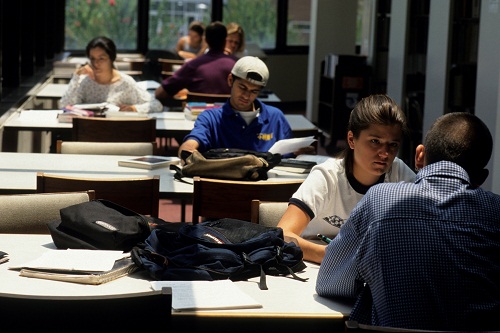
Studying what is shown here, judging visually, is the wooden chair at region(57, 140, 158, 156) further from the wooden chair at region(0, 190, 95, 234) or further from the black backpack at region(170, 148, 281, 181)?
the wooden chair at region(0, 190, 95, 234)

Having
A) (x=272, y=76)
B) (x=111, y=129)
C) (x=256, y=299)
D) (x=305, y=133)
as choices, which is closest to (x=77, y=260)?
(x=256, y=299)

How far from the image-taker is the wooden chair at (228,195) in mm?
3688

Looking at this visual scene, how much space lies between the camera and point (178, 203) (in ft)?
25.4

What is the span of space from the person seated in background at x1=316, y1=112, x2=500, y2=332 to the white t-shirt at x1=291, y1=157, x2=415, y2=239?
2.89 feet

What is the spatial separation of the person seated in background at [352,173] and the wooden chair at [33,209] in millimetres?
752

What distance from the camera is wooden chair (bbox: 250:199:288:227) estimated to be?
10.7 ft

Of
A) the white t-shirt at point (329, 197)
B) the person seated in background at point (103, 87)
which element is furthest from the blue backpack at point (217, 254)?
the person seated in background at point (103, 87)

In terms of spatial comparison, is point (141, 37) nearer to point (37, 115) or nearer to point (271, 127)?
point (37, 115)

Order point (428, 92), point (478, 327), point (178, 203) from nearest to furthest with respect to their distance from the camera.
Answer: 1. point (478, 327)
2. point (178, 203)
3. point (428, 92)

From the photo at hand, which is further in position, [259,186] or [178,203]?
[178,203]

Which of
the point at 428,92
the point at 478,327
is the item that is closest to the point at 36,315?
the point at 478,327

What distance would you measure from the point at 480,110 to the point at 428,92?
4.61 ft

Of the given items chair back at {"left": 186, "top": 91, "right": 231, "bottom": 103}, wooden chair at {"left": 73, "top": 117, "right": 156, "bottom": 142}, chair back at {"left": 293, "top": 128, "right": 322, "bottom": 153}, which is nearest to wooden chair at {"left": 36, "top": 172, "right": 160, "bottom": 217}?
wooden chair at {"left": 73, "top": 117, "right": 156, "bottom": 142}

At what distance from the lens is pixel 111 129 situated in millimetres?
5434
